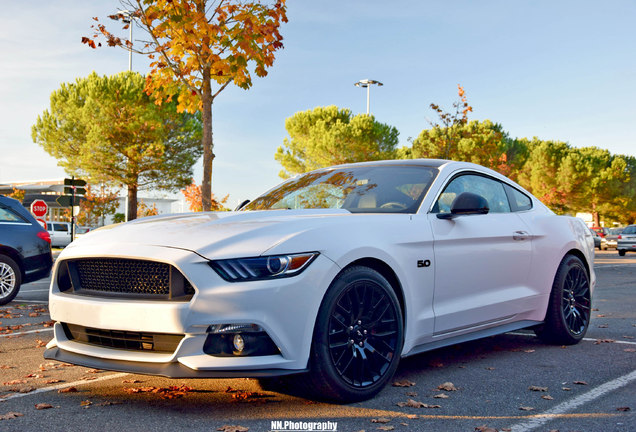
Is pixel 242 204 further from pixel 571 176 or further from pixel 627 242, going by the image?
pixel 571 176

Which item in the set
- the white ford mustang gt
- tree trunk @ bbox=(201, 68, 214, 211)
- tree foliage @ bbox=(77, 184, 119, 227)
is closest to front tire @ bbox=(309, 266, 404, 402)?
the white ford mustang gt

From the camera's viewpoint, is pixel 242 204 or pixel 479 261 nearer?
pixel 479 261

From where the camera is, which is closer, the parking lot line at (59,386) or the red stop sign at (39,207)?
the parking lot line at (59,386)

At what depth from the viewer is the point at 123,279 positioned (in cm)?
371

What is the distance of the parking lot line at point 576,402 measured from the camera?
3.46 meters

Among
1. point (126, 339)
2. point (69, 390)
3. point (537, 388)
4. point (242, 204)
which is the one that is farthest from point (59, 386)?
point (537, 388)

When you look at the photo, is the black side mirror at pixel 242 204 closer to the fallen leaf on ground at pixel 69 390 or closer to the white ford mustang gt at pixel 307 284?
the white ford mustang gt at pixel 307 284

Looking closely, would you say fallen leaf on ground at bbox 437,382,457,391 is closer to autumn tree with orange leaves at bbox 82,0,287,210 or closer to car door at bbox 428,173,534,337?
car door at bbox 428,173,534,337

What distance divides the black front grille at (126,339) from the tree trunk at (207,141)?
784 cm

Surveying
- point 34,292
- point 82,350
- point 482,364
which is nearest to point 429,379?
point 482,364

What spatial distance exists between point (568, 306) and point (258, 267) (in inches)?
142

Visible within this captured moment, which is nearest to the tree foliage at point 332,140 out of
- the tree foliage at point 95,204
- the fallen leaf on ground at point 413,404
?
the tree foliage at point 95,204

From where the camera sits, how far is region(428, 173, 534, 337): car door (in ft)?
14.8

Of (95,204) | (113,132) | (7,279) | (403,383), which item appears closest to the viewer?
(403,383)
